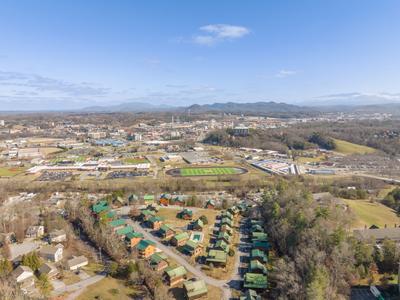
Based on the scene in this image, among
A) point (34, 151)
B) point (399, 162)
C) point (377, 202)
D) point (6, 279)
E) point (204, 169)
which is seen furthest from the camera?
point (34, 151)

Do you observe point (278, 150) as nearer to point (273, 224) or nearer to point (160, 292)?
point (273, 224)

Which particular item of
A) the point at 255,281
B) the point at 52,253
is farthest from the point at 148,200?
the point at 255,281

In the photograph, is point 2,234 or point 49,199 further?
point 49,199

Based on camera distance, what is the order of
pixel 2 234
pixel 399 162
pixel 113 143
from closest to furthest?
pixel 2 234
pixel 399 162
pixel 113 143

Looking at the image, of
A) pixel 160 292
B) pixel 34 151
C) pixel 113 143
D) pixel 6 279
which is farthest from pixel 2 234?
pixel 113 143

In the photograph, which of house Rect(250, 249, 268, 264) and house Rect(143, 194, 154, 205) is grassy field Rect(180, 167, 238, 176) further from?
house Rect(250, 249, 268, 264)

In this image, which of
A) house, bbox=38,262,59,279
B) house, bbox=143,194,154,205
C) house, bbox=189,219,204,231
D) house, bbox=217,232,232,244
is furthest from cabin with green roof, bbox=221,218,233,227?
house, bbox=38,262,59,279

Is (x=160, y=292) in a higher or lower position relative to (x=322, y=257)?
lower
